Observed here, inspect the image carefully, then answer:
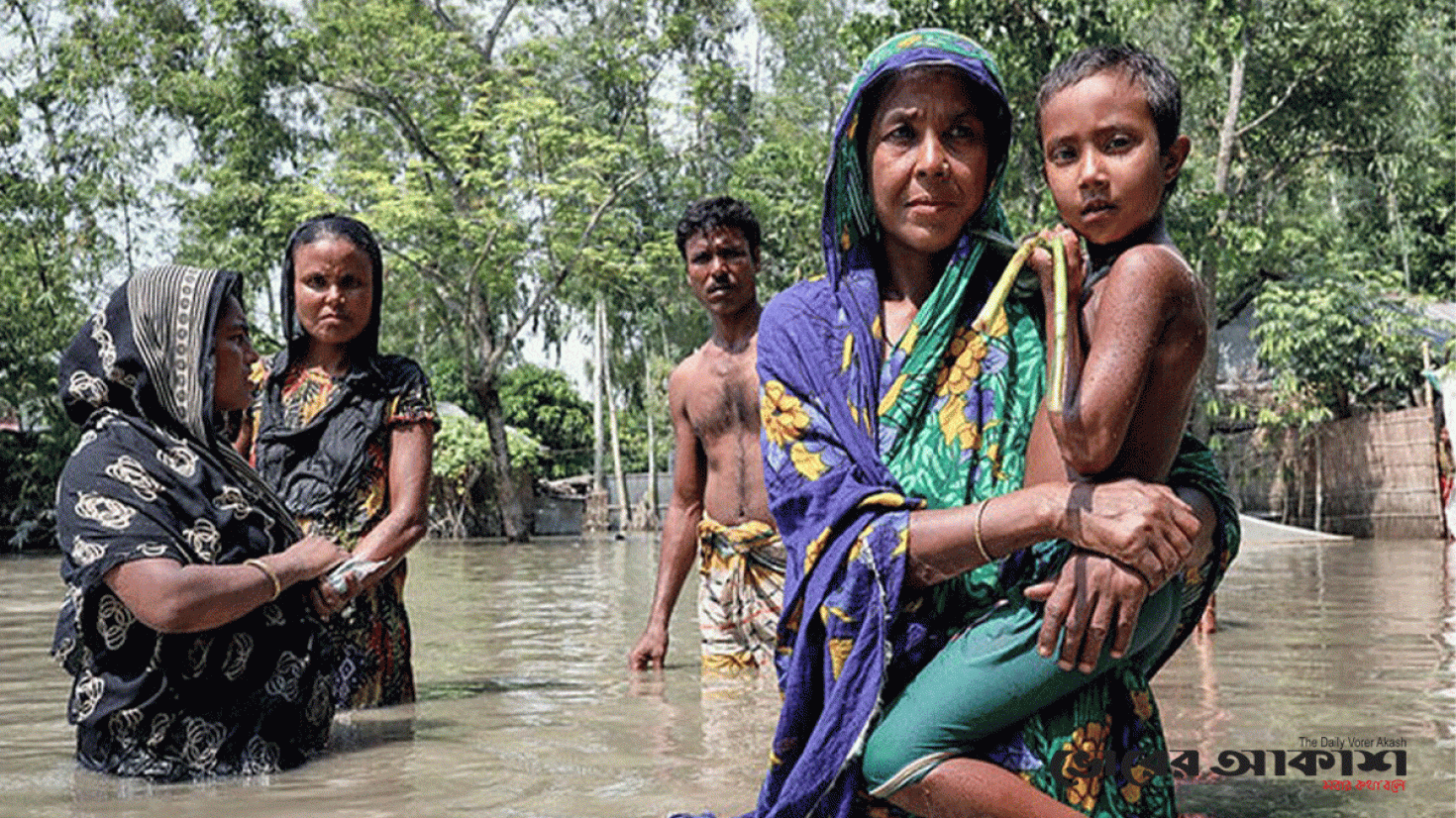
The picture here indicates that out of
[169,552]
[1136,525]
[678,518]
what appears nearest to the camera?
[1136,525]

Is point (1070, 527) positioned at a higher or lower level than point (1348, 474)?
lower

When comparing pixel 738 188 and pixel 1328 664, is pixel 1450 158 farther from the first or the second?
pixel 1328 664

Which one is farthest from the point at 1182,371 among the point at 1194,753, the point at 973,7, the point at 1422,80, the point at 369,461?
the point at 1422,80

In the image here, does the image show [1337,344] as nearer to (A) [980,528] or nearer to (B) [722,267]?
(B) [722,267]

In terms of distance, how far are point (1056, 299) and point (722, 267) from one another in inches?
134

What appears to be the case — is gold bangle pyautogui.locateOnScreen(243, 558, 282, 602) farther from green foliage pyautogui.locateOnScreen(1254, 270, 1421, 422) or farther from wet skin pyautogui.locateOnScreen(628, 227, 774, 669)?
green foliage pyautogui.locateOnScreen(1254, 270, 1421, 422)

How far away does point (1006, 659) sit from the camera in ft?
6.88

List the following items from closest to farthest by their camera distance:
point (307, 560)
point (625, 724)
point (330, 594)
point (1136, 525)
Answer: point (1136, 525), point (307, 560), point (330, 594), point (625, 724)

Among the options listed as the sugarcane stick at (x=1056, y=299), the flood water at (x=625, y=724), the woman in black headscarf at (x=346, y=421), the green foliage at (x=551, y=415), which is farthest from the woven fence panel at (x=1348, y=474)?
the sugarcane stick at (x=1056, y=299)

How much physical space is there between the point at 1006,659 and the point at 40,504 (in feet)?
79.8

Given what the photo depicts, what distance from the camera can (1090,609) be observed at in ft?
6.63

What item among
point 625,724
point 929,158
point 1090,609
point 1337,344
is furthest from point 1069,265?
point 1337,344

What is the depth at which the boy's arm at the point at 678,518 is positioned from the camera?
570 cm

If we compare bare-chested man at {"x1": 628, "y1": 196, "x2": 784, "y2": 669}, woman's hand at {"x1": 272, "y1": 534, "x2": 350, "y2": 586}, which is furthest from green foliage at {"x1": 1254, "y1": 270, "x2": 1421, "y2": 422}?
woman's hand at {"x1": 272, "y1": 534, "x2": 350, "y2": 586}
